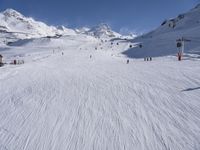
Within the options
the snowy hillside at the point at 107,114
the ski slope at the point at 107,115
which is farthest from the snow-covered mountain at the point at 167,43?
the ski slope at the point at 107,115

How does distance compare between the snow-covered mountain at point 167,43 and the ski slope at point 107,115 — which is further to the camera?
the snow-covered mountain at point 167,43

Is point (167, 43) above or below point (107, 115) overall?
above

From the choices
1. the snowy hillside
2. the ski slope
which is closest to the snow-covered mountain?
the snowy hillside

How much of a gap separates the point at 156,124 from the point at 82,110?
11.0 feet

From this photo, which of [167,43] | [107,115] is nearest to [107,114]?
[107,115]

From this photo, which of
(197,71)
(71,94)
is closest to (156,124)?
(71,94)

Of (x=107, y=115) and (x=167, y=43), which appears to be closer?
(x=107, y=115)

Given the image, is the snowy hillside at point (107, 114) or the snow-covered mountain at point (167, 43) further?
the snow-covered mountain at point (167, 43)

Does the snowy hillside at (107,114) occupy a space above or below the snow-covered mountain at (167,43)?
below

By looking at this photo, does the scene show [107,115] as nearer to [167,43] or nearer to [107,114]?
[107,114]

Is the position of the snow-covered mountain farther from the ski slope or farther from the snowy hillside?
the ski slope

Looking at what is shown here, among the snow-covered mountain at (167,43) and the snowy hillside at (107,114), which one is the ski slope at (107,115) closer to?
the snowy hillside at (107,114)

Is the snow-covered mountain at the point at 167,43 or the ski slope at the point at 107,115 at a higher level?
the snow-covered mountain at the point at 167,43

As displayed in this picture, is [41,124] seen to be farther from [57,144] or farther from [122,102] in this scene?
[122,102]
